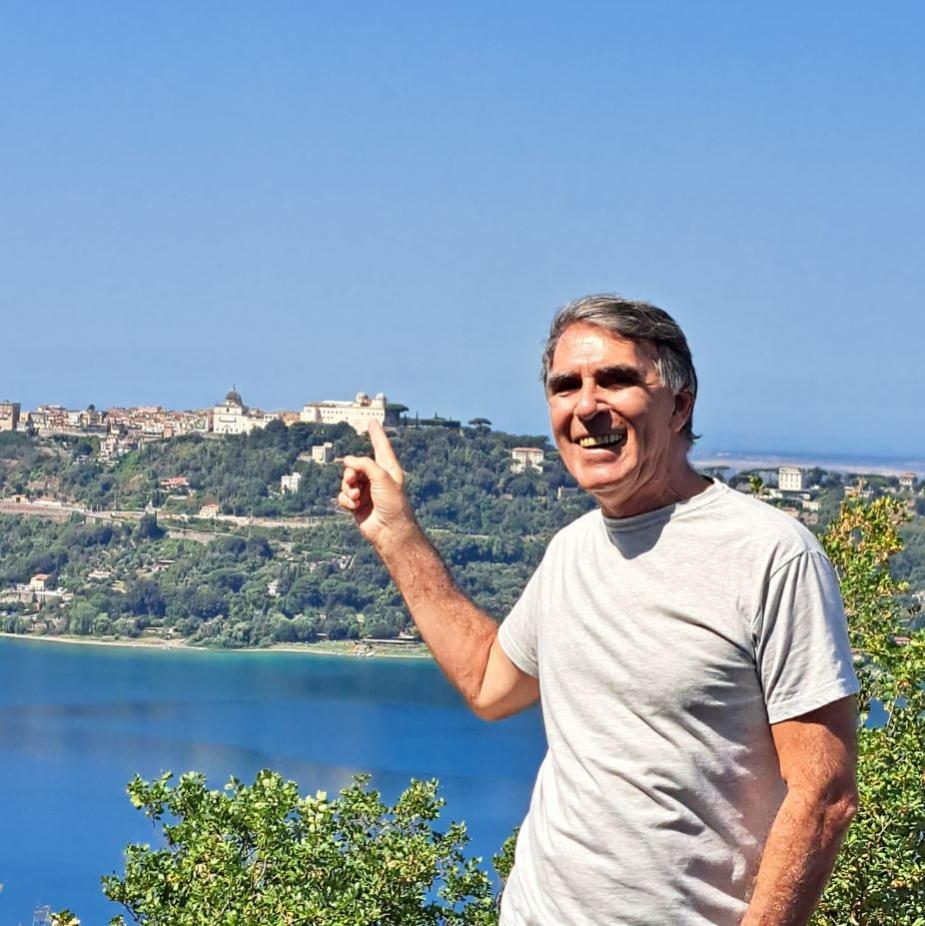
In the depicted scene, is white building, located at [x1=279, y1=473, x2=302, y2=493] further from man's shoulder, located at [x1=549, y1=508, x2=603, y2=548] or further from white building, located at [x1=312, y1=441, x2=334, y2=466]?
man's shoulder, located at [x1=549, y1=508, x2=603, y2=548]

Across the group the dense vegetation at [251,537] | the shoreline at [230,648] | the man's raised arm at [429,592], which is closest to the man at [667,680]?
the man's raised arm at [429,592]

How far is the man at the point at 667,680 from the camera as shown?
89cm

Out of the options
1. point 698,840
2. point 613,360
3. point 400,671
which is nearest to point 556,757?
point 698,840

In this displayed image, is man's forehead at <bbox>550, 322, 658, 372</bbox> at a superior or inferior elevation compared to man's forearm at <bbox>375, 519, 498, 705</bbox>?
superior

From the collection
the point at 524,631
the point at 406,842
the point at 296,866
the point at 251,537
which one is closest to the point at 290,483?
the point at 251,537

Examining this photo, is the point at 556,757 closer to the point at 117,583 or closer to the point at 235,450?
the point at 117,583

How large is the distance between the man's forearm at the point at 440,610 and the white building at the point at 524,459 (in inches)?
2129

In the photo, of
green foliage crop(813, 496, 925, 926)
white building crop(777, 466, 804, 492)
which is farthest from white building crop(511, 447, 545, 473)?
green foliage crop(813, 496, 925, 926)

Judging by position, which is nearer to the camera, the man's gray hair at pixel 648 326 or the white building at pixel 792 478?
the man's gray hair at pixel 648 326

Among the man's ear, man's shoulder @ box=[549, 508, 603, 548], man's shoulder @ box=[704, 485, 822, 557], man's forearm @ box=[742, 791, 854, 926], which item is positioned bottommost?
man's forearm @ box=[742, 791, 854, 926]

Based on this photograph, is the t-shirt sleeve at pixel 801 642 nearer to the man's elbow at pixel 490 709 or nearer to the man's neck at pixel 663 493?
the man's neck at pixel 663 493

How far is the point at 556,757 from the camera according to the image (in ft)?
3.26

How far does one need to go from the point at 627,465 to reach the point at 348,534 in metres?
50.0

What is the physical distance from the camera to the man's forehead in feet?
3.22
